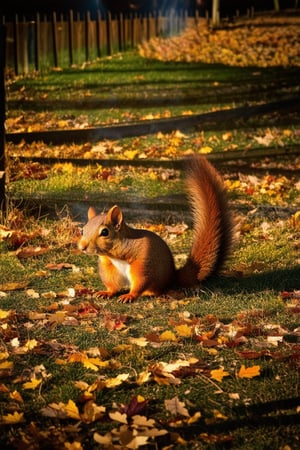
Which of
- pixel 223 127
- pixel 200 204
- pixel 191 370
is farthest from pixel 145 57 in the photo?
pixel 191 370

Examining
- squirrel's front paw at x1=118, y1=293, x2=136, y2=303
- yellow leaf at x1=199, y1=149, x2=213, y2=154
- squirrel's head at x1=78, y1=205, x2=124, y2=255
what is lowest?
yellow leaf at x1=199, y1=149, x2=213, y2=154

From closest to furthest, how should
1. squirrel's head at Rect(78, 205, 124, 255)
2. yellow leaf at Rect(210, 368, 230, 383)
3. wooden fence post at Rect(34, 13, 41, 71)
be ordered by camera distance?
yellow leaf at Rect(210, 368, 230, 383) → squirrel's head at Rect(78, 205, 124, 255) → wooden fence post at Rect(34, 13, 41, 71)

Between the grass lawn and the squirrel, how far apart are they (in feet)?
0.42

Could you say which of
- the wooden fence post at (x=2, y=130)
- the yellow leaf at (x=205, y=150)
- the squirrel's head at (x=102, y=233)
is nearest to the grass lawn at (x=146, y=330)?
the wooden fence post at (x=2, y=130)

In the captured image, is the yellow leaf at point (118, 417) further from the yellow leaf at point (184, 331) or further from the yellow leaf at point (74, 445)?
the yellow leaf at point (184, 331)

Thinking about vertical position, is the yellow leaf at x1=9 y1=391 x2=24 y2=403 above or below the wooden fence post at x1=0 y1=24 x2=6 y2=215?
below

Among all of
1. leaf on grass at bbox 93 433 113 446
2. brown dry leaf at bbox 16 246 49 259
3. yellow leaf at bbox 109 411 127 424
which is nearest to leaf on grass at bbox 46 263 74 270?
brown dry leaf at bbox 16 246 49 259

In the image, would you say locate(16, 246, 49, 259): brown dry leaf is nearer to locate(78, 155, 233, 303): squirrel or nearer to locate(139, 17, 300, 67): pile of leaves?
locate(78, 155, 233, 303): squirrel

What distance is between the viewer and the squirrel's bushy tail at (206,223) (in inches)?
210

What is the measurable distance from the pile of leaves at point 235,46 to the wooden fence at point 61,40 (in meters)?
1.03

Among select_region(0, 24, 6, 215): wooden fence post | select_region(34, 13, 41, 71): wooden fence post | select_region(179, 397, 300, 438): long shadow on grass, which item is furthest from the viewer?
select_region(34, 13, 41, 71): wooden fence post

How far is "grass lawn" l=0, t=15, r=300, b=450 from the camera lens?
3410mm

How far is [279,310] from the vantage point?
4945mm

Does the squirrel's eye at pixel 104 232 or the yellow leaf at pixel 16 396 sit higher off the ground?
the squirrel's eye at pixel 104 232
